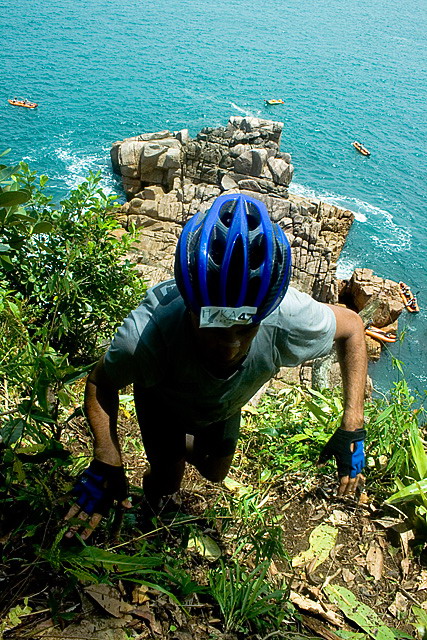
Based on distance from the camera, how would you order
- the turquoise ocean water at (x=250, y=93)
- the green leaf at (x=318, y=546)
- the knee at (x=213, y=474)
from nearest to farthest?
the green leaf at (x=318, y=546) < the knee at (x=213, y=474) < the turquoise ocean water at (x=250, y=93)

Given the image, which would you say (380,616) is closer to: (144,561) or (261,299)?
(144,561)

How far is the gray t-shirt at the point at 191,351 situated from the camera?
2.49m

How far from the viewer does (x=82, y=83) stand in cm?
3956

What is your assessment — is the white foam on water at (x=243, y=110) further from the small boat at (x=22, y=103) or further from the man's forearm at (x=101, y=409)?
the man's forearm at (x=101, y=409)

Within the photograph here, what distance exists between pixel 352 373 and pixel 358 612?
1.22 metres

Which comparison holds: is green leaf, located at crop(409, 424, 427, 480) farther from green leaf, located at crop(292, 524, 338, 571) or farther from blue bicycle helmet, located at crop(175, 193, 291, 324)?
blue bicycle helmet, located at crop(175, 193, 291, 324)

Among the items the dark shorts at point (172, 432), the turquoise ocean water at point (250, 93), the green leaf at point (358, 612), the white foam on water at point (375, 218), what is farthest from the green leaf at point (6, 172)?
the white foam on water at point (375, 218)

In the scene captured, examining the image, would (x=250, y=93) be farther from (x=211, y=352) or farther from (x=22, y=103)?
(x=211, y=352)

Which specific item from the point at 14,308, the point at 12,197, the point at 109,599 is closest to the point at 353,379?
the point at 109,599

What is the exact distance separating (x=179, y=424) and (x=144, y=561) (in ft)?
3.26

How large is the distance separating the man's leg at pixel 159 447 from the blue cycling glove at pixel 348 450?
92cm

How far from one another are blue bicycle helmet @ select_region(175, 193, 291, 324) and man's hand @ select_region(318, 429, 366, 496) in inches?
42.9

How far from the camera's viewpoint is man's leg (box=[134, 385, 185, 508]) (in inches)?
124

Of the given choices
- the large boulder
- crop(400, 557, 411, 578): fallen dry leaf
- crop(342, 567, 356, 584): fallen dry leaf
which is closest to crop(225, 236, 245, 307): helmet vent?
crop(342, 567, 356, 584): fallen dry leaf
